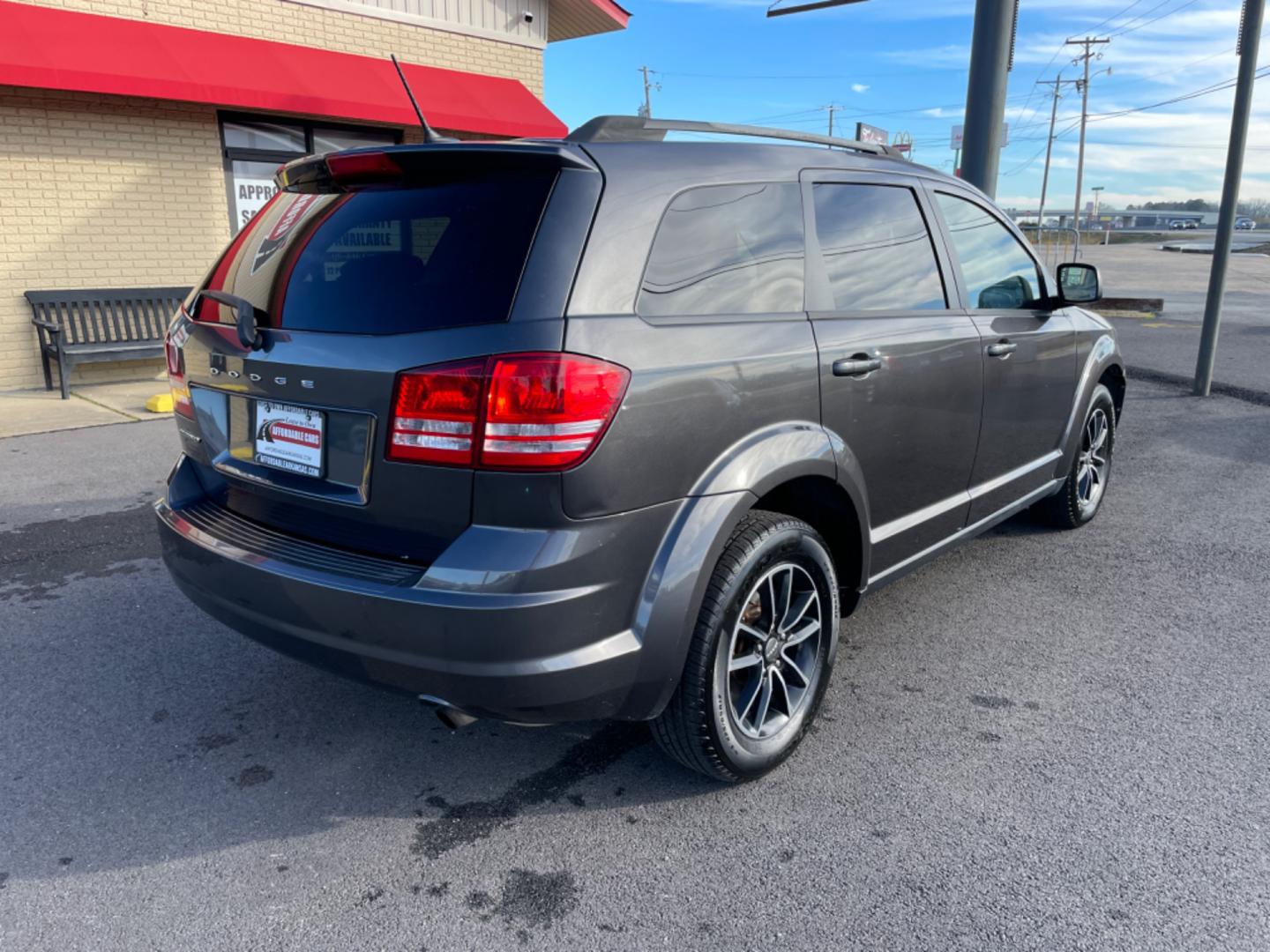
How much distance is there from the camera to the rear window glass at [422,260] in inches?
93.1

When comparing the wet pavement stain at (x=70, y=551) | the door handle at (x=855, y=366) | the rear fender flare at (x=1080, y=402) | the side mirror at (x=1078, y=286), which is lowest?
the wet pavement stain at (x=70, y=551)

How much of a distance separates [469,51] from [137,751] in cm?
1145

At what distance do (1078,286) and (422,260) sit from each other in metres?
3.29

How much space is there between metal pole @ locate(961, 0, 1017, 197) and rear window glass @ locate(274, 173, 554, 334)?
330 inches

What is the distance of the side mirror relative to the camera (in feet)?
14.5

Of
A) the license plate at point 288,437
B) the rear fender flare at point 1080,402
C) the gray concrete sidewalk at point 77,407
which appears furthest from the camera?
the gray concrete sidewalk at point 77,407

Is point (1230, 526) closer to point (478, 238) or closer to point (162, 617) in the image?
point (478, 238)

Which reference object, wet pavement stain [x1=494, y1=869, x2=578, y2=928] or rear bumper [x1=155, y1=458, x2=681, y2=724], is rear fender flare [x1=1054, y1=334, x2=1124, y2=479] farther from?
wet pavement stain [x1=494, y1=869, x2=578, y2=928]

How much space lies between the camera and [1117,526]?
5.35 meters

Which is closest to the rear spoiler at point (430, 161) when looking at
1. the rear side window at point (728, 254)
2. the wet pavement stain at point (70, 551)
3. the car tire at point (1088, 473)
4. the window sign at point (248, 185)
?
the rear side window at point (728, 254)

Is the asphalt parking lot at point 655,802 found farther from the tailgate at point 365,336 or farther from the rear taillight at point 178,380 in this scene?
the rear taillight at point 178,380

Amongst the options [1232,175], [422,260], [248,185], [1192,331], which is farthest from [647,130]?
[1192,331]

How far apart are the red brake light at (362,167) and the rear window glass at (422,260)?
5 cm

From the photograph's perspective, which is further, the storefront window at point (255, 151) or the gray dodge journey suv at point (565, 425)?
the storefront window at point (255, 151)
